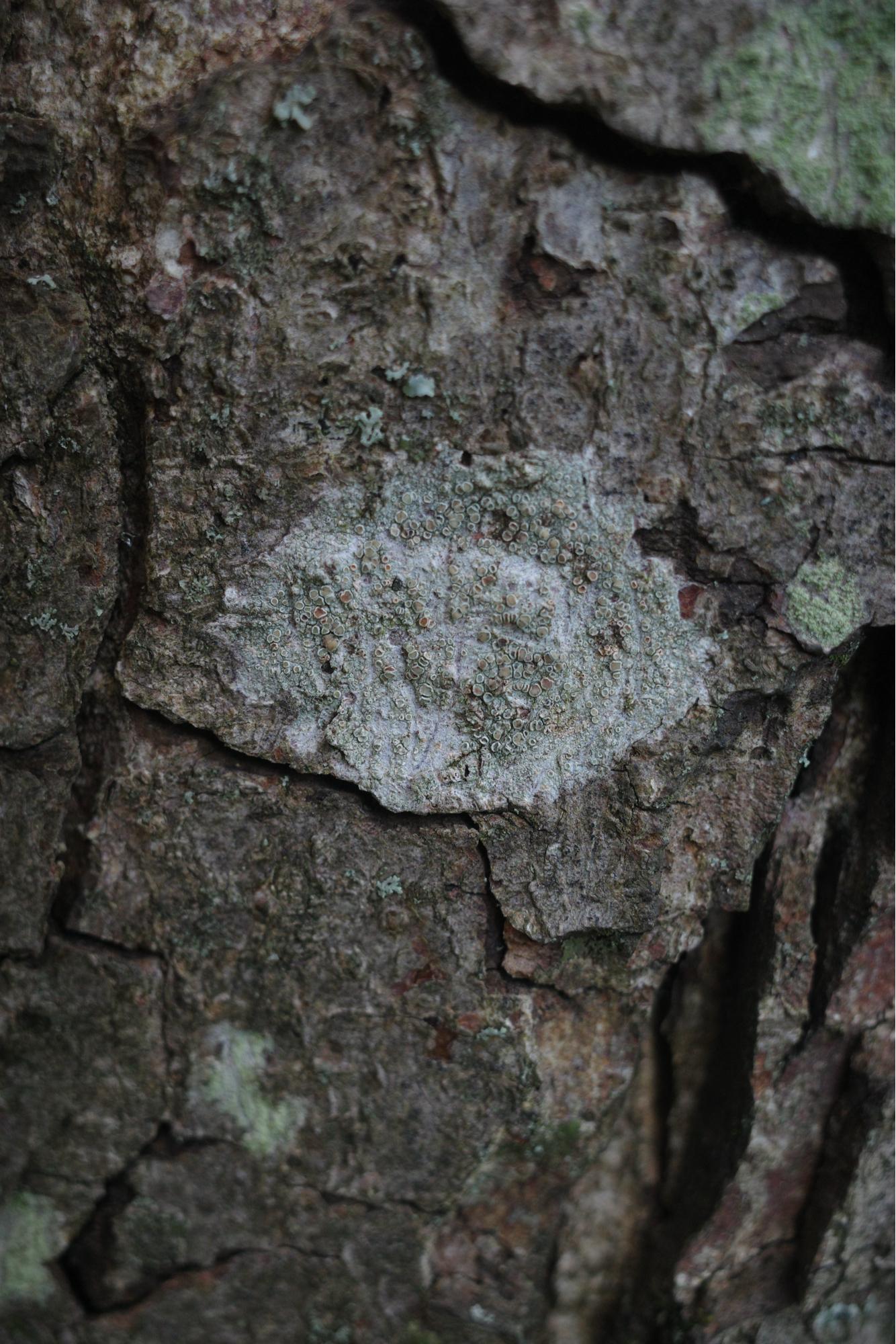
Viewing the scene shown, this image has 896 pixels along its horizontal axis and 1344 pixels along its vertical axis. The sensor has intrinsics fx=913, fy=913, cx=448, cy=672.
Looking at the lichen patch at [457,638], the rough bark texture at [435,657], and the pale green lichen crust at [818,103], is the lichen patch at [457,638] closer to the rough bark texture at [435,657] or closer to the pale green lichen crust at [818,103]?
the rough bark texture at [435,657]

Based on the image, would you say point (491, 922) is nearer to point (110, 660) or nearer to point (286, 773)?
point (286, 773)

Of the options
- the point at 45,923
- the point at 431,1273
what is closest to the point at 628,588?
the point at 45,923

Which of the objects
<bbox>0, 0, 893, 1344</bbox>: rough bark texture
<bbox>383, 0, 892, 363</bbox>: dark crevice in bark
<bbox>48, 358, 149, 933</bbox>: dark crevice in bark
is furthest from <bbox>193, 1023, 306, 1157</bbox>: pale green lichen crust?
A: <bbox>383, 0, 892, 363</bbox>: dark crevice in bark

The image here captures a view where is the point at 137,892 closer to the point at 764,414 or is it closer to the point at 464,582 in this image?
the point at 464,582

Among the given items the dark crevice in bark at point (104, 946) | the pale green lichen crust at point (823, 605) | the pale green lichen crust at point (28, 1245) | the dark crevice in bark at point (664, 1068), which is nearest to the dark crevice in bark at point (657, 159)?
the pale green lichen crust at point (823, 605)

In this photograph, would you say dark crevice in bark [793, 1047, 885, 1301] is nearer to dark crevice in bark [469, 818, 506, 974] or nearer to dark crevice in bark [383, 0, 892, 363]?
dark crevice in bark [469, 818, 506, 974]
